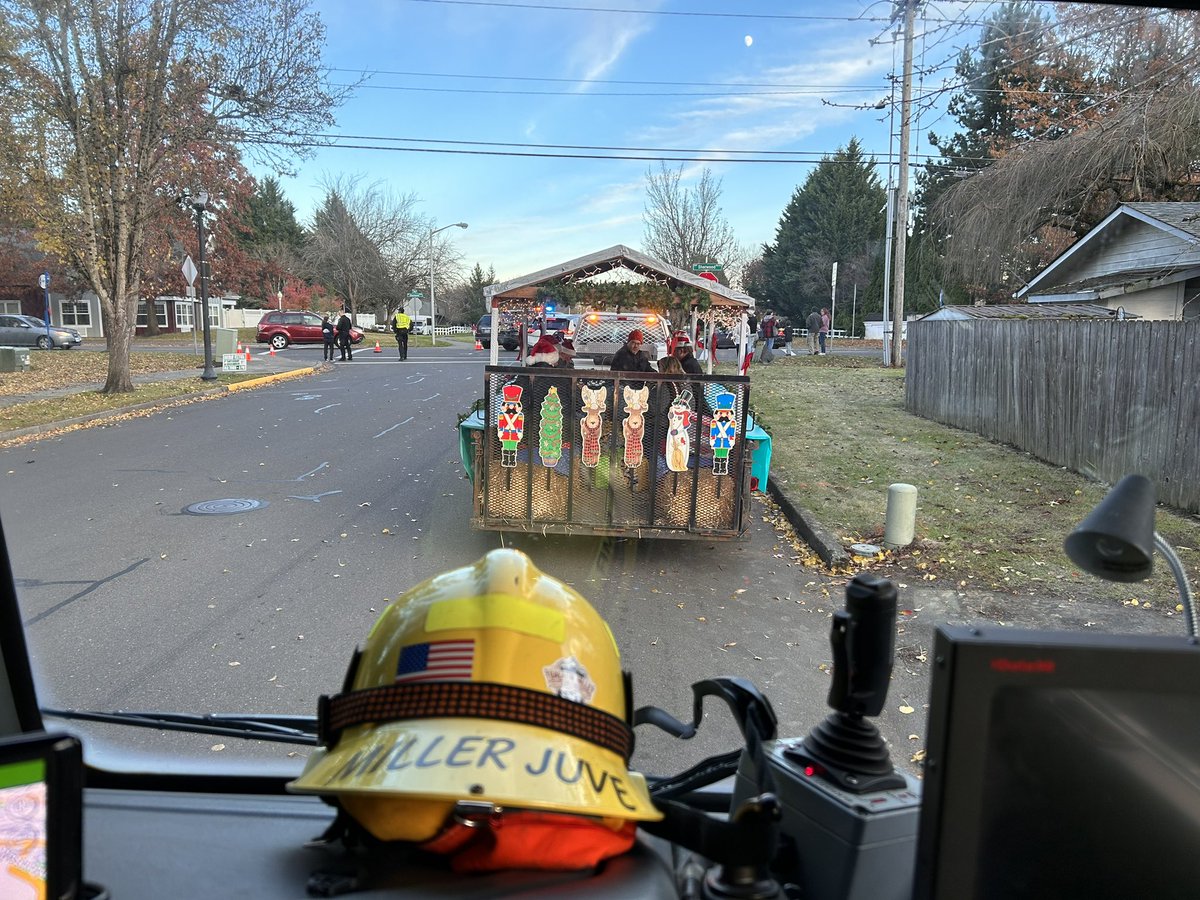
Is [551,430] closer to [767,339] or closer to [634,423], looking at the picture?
[634,423]

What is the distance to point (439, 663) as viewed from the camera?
132cm

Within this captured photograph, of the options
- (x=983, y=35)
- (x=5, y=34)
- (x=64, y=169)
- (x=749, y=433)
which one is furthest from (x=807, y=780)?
(x=64, y=169)

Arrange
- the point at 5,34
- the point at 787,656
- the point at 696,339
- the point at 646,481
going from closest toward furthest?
the point at 787,656
the point at 646,481
the point at 5,34
the point at 696,339

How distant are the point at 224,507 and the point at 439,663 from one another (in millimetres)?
7323

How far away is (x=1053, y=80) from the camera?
194 inches

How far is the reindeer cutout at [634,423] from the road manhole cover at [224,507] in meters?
3.70

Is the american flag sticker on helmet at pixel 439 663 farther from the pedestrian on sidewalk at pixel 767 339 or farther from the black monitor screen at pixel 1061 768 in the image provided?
the pedestrian on sidewalk at pixel 767 339

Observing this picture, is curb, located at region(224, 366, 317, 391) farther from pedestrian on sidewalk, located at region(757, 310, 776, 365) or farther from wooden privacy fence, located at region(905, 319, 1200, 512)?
wooden privacy fence, located at region(905, 319, 1200, 512)

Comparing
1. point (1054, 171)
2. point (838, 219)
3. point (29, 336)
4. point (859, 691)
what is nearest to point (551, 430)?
point (1054, 171)

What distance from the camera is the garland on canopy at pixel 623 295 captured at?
9094mm

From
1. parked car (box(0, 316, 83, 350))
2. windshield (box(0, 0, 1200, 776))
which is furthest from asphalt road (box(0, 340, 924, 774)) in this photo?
parked car (box(0, 316, 83, 350))

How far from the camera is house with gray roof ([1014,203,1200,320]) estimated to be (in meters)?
14.1

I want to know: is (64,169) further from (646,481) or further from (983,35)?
(983,35)

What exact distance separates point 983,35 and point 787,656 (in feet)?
9.97
